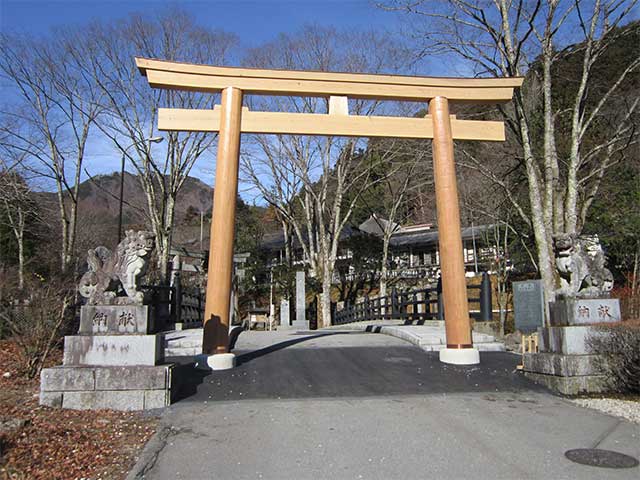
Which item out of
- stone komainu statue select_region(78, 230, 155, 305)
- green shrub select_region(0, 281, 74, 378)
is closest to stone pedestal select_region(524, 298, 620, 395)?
stone komainu statue select_region(78, 230, 155, 305)

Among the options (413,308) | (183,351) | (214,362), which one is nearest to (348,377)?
(214,362)

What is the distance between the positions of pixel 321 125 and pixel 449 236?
9.85 feet

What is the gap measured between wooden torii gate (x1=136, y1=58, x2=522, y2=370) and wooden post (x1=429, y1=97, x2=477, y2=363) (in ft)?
0.06

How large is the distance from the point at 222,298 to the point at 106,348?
2339 millimetres

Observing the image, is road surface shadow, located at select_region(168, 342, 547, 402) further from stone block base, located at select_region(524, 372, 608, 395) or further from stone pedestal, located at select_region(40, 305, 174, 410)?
stone pedestal, located at select_region(40, 305, 174, 410)

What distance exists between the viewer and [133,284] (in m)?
6.08

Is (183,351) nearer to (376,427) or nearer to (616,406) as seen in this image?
(376,427)

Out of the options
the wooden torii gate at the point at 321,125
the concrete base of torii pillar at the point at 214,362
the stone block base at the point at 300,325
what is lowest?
the concrete base of torii pillar at the point at 214,362

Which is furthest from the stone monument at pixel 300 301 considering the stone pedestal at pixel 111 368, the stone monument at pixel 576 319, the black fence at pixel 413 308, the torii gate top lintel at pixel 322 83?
the stone pedestal at pixel 111 368

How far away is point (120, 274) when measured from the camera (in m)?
6.09

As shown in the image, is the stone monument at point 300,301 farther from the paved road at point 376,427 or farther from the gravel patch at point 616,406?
the gravel patch at point 616,406

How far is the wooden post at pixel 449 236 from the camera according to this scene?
8.41m

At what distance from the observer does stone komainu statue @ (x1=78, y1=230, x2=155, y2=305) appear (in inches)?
238

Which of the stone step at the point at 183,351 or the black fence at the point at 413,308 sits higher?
the black fence at the point at 413,308
